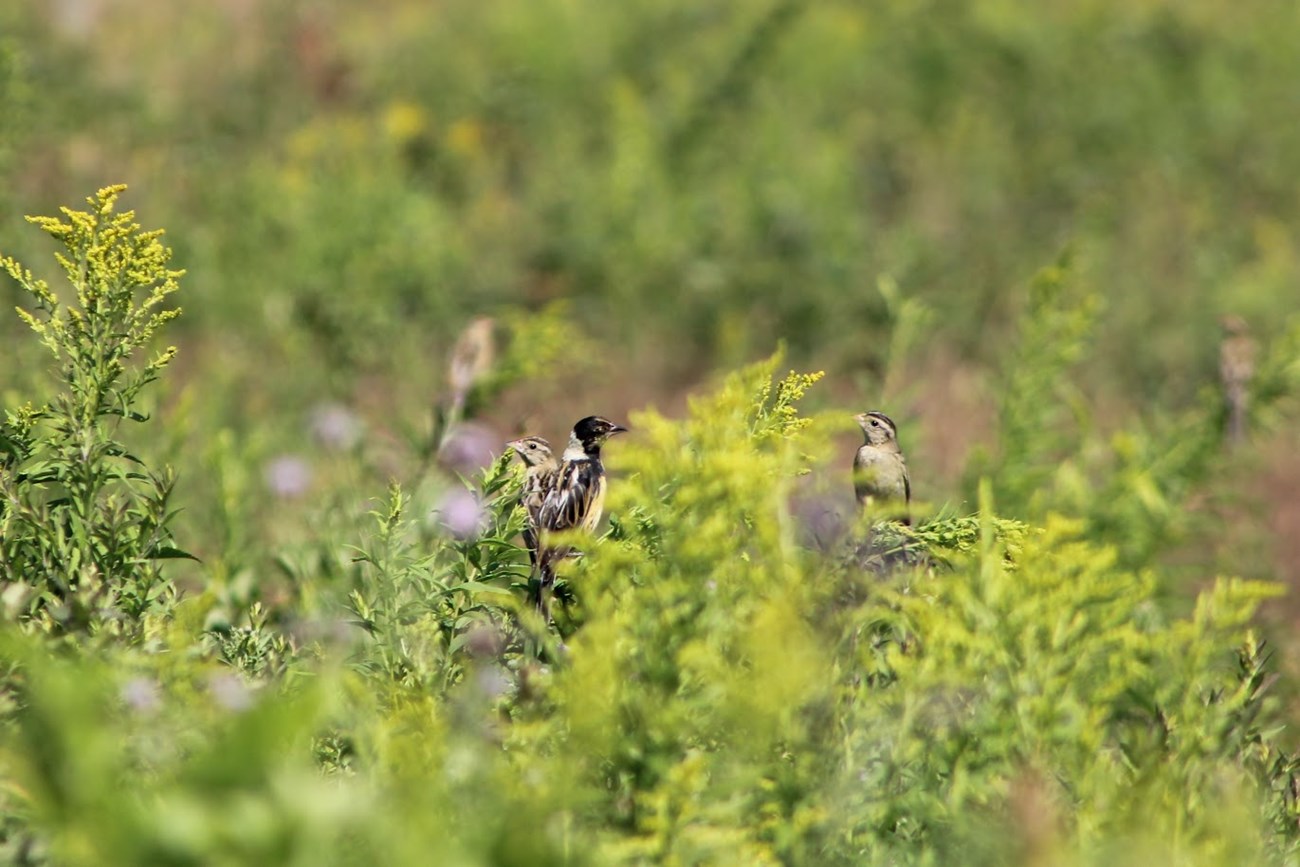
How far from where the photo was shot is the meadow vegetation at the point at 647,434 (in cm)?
237

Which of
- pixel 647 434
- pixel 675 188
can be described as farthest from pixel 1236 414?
pixel 675 188

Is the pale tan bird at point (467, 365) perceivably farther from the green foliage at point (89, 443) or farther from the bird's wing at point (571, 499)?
the green foliage at point (89, 443)

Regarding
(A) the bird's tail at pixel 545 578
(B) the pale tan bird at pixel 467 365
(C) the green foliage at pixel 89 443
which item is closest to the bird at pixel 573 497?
(A) the bird's tail at pixel 545 578

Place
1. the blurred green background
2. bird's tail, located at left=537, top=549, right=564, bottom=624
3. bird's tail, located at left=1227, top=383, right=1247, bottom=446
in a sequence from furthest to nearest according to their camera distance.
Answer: the blurred green background < bird's tail, located at left=1227, top=383, right=1247, bottom=446 < bird's tail, located at left=537, top=549, right=564, bottom=624

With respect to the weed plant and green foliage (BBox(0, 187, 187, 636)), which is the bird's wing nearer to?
the weed plant

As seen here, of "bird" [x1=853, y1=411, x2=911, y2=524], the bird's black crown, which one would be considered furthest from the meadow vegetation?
"bird" [x1=853, y1=411, x2=911, y2=524]

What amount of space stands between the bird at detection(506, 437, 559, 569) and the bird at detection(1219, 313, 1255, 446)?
2788mm

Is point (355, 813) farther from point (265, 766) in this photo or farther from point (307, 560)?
point (307, 560)

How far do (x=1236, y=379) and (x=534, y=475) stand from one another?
A: 10.6 feet

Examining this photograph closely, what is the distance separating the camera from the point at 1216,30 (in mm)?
14898

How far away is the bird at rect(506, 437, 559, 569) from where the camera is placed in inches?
161

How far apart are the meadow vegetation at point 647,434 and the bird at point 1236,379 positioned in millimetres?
75

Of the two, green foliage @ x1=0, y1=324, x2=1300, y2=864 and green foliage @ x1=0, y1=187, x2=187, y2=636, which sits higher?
green foliage @ x1=0, y1=187, x2=187, y2=636

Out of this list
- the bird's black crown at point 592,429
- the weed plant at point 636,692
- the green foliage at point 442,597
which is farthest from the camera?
the bird's black crown at point 592,429
